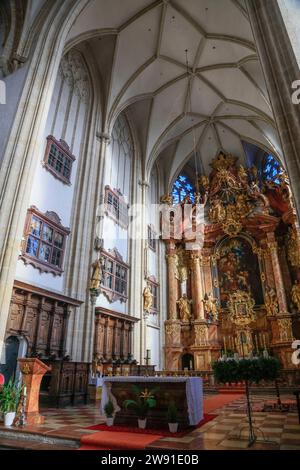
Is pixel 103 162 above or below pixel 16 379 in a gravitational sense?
above

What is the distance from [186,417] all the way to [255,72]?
16.7 metres

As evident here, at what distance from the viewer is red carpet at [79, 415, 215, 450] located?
4520 millimetres

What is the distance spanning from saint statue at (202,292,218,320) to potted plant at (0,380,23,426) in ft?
46.5

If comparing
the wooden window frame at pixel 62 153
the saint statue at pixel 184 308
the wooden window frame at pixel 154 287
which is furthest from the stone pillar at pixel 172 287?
the wooden window frame at pixel 62 153

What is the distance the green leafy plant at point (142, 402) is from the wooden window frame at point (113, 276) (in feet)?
23.7

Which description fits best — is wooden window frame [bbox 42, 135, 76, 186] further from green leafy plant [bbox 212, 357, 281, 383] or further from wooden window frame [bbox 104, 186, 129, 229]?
green leafy plant [bbox 212, 357, 281, 383]

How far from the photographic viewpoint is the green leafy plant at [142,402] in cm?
584

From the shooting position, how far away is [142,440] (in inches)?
187

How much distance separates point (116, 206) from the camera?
15852mm

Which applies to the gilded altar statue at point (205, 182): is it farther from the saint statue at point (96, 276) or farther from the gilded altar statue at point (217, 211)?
the saint statue at point (96, 276)

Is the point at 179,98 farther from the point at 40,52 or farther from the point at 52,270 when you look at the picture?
the point at 52,270
